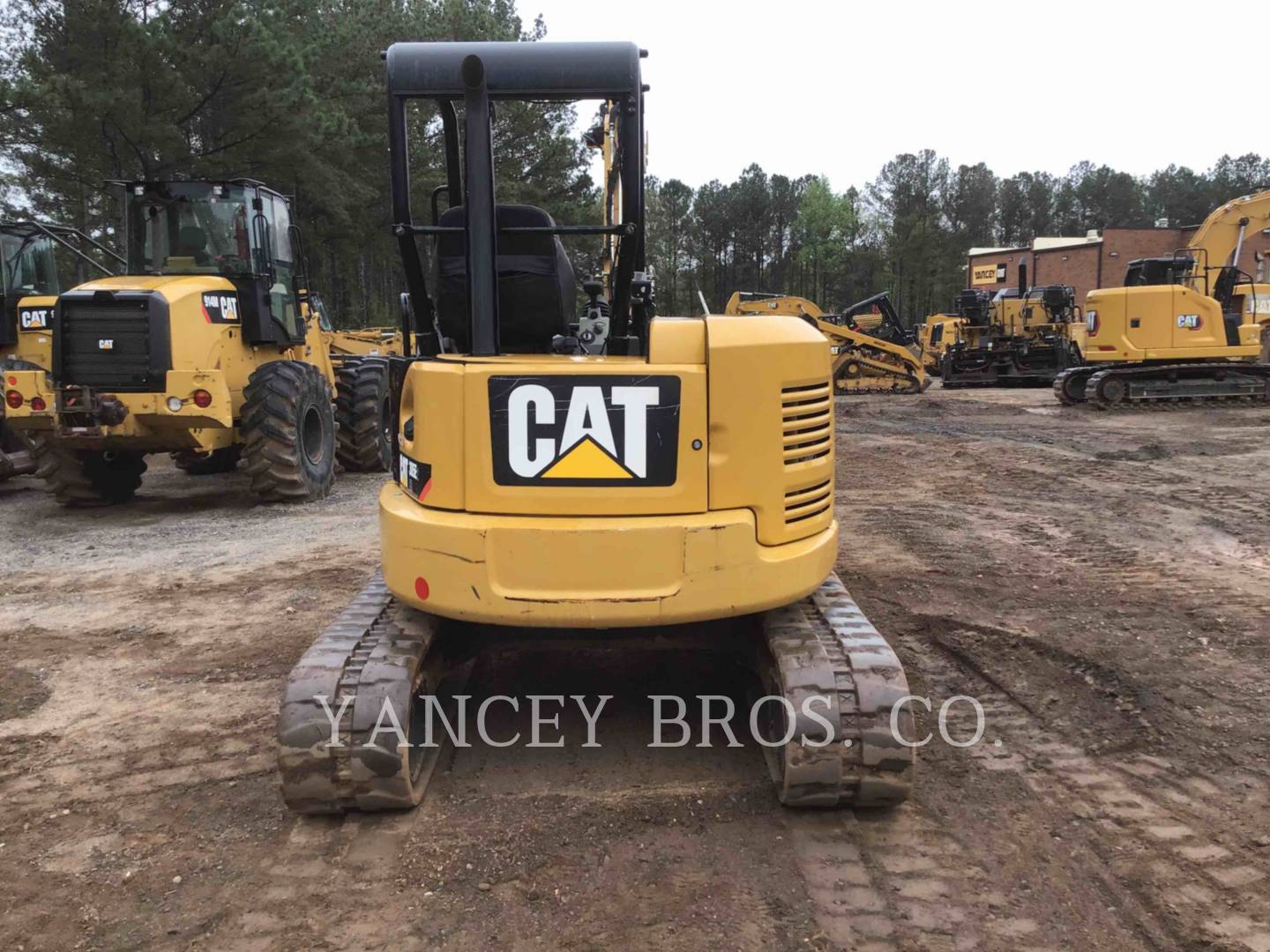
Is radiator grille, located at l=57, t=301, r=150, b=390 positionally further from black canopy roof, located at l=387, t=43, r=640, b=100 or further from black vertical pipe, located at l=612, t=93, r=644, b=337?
black vertical pipe, located at l=612, t=93, r=644, b=337

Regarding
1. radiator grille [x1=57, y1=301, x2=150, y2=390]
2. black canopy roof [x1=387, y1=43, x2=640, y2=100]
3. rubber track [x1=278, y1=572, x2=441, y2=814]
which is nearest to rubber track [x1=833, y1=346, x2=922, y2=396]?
radiator grille [x1=57, y1=301, x2=150, y2=390]

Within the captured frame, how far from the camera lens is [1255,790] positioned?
132 inches

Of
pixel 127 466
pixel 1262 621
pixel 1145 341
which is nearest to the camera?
pixel 1262 621

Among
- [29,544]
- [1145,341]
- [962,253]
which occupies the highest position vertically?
[962,253]

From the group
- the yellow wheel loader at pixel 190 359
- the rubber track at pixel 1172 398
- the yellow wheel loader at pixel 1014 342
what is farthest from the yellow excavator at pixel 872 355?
the yellow wheel loader at pixel 190 359

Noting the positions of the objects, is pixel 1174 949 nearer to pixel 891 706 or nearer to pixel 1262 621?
pixel 891 706

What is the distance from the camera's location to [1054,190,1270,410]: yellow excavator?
55.3 ft

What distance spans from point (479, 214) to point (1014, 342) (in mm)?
25084

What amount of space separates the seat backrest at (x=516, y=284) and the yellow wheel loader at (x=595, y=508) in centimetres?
31

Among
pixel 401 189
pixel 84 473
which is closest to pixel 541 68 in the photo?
pixel 401 189

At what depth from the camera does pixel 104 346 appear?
26.2ft

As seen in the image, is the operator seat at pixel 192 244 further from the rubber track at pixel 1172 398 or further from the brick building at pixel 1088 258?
the brick building at pixel 1088 258

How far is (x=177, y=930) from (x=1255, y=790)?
3.52 meters

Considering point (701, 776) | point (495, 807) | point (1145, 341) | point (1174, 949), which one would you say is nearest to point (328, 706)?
point (495, 807)
